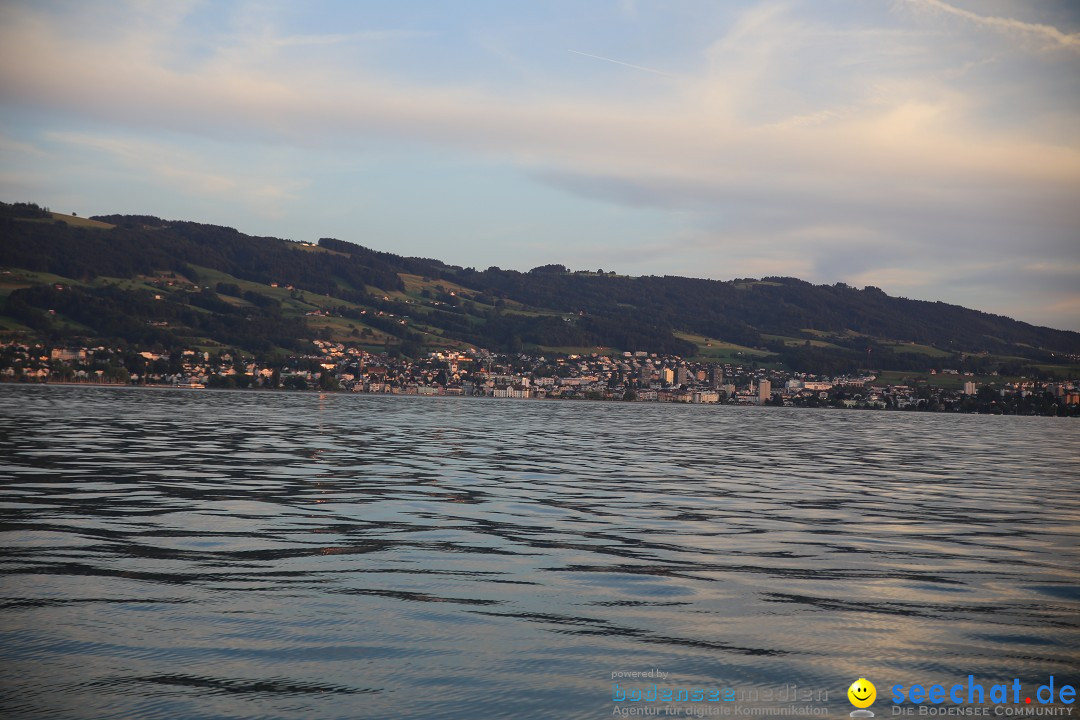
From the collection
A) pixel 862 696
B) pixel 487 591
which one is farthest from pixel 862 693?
pixel 487 591

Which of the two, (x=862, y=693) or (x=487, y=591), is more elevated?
(x=862, y=693)

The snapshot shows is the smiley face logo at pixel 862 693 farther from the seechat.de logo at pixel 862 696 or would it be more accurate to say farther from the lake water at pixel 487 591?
the lake water at pixel 487 591

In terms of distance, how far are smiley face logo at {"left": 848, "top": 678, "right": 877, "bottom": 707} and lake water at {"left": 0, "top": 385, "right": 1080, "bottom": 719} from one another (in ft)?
0.45

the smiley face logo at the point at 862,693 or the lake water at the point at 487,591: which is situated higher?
the smiley face logo at the point at 862,693

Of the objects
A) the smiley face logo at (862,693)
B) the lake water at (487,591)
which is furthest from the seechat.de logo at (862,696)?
the lake water at (487,591)

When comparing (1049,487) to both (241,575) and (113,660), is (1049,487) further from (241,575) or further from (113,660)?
(113,660)

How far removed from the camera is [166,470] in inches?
1270

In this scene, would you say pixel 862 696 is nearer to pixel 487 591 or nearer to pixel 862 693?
pixel 862 693

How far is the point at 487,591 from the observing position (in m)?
14.8

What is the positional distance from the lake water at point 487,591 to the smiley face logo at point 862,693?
0.45ft

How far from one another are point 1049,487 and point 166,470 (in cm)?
3415

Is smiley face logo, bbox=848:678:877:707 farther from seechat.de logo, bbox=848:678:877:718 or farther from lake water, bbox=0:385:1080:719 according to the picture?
lake water, bbox=0:385:1080:719

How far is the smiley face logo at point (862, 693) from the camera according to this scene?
32.5 ft

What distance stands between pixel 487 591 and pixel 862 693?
6367 mm
